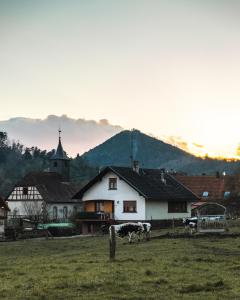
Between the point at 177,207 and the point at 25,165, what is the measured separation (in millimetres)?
110048

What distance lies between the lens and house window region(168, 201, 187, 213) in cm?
6353

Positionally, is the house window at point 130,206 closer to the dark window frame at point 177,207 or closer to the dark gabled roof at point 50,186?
the dark window frame at point 177,207

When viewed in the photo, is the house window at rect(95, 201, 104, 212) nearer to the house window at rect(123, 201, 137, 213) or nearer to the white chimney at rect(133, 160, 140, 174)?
the house window at rect(123, 201, 137, 213)

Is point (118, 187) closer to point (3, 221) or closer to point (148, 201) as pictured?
point (148, 201)

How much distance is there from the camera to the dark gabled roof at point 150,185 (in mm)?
60619

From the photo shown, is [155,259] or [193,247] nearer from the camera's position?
[155,259]

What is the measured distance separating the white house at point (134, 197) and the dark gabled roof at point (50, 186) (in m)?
20.6

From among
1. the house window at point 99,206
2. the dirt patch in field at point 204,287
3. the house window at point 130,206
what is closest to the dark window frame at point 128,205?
the house window at point 130,206

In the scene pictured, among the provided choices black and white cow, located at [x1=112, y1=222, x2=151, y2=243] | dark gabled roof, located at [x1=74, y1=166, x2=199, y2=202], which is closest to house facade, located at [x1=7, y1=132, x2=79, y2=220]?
dark gabled roof, located at [x1=74, y1=166, x2=199, y2=202]

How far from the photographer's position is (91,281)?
15875 millimetres

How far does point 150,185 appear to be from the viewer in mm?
62531

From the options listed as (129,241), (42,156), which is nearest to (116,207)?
(129,241)

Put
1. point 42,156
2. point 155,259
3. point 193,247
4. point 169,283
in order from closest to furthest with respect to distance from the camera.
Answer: point 169,283, point 155,259, point 193,247, point 42,156

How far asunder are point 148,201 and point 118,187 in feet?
13.8
